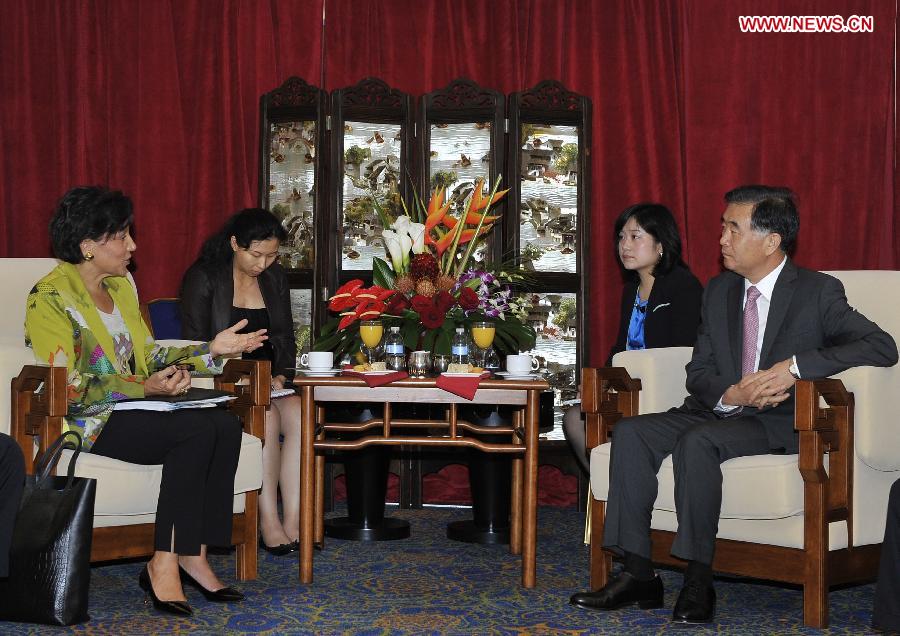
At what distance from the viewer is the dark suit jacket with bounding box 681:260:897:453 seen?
3094mm

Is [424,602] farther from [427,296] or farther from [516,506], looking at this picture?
[427,296]

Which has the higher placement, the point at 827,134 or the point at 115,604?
the point at 827,134

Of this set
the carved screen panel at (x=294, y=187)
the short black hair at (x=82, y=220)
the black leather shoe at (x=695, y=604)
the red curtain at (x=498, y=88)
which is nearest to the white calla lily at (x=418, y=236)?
the short black hair at (x=82, y=220)

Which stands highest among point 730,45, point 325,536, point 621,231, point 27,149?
point 730,45

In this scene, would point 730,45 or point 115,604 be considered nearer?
point 115,604

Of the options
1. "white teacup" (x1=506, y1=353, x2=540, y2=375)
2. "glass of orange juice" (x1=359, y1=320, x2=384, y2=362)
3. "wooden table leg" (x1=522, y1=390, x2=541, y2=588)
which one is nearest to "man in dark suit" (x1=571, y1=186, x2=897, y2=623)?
"wooden table leg" (x1=522, y1=390, x2=541, y2=588)

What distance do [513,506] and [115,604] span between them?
1.50 meters

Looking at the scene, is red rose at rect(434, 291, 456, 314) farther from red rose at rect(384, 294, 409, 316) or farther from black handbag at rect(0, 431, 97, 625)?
black handbag at rect(0, 431, 97, 625)

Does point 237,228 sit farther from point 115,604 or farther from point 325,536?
point 115,604

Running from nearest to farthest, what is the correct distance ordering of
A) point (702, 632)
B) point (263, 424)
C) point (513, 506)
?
point (702, 632) → point (263, 424) → point (513, 506)

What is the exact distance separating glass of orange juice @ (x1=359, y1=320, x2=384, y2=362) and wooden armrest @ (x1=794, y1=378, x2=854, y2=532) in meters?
1.35

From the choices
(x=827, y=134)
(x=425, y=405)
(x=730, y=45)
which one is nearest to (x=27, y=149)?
(x=425, y=405)

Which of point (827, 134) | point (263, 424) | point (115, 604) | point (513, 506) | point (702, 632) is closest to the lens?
point (702, 632)

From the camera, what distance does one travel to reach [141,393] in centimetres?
321
